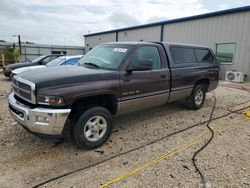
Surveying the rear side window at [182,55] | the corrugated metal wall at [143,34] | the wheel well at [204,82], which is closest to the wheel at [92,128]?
the rear side window at [182,55]

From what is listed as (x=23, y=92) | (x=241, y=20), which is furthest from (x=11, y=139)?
(x=241, y=20)

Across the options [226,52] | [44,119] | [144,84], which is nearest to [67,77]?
[44,119]

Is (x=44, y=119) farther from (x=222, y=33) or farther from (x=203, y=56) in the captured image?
(x=222, y=33)

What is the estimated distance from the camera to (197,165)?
9.68 ft

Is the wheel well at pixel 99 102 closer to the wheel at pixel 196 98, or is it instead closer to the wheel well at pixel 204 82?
the wheel at pixel 196 98

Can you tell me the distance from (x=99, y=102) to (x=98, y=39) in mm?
25076

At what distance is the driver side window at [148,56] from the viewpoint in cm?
386

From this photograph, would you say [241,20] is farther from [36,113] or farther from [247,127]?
[36,113]

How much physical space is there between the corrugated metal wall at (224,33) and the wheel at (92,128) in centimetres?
1159

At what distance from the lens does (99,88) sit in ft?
10.6

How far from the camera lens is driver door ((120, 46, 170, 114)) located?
12.0 feet

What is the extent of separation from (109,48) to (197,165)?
111 inches

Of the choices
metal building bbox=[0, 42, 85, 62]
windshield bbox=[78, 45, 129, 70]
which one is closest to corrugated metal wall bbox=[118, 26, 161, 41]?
metal building bbox=[0, 42, 85, 62]

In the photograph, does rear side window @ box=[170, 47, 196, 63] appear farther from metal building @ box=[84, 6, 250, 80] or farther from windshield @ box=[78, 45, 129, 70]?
metal building @ box=[84, 6, 250, 80]
